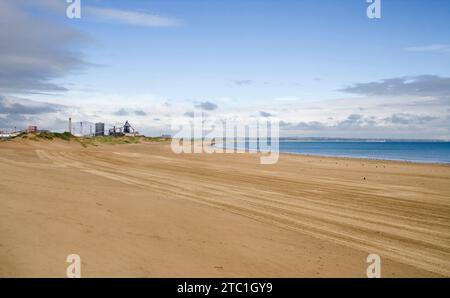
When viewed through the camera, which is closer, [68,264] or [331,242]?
[68,264]

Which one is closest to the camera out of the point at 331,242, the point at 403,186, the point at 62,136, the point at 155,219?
the point at 331,242

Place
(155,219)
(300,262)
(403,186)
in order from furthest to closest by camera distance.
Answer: (403,186) < (155,219) < (300,262)

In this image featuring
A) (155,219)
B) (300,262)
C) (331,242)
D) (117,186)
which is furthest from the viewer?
(117,186)

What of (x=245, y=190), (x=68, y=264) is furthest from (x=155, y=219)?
(x=245, y=190)

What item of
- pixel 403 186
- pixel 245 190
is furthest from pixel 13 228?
pixel 403 186

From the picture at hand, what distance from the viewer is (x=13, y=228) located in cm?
727

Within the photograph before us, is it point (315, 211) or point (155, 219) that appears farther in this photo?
point (315, 211)

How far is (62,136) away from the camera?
56344 millimetres

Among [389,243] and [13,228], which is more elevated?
[13,228]

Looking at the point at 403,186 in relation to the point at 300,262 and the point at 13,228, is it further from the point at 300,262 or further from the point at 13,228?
the point at 13,228
